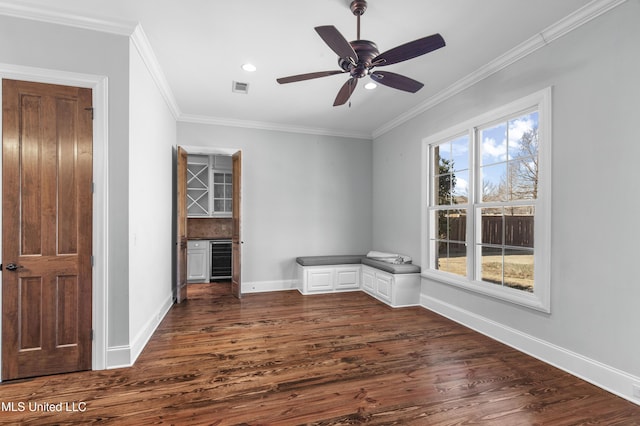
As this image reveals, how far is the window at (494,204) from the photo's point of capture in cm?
284

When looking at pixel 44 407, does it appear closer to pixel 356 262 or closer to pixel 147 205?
pixel 147 205

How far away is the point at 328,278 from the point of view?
5270 millimetres

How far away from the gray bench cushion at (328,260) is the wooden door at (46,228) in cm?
319

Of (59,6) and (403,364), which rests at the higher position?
(59,6)

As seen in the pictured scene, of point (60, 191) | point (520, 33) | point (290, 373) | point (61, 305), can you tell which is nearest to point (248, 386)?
point (290, 373)

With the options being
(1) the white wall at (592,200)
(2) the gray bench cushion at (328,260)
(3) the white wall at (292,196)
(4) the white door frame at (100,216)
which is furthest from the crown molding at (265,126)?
(1) the white wall at (592,200)

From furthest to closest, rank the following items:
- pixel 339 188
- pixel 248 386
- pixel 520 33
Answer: pixel 339 188 < pixel 520 33 < pixel 248 386

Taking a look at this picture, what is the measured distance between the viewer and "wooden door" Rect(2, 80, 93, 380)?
2379 mm

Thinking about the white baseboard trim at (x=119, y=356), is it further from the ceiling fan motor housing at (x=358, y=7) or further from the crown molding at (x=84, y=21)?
the ceiling fan motor housing at (x=358, y=7)

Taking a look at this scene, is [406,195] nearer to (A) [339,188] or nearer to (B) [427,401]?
(A) [339,188]

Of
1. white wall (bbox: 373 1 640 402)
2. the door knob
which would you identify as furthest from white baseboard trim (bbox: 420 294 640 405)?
the door knob

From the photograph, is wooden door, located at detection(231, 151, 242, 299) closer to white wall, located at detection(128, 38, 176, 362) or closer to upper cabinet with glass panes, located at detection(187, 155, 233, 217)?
white wall, located at detection(128, 38, 176, 362)

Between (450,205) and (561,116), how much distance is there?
1627 mm

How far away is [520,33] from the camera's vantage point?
9.02 ft
